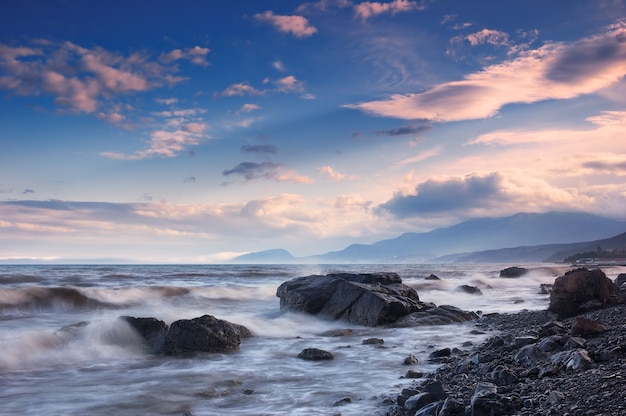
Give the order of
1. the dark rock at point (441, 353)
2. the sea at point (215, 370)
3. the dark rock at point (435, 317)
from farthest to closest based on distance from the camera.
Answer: the dark rock at point (435, 317) < the dark rock at point (441, 353) < the sea at point (215, 370)

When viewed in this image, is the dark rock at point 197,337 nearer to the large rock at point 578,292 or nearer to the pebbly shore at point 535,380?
the pebbly shore at point 535,380

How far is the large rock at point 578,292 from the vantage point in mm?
17375

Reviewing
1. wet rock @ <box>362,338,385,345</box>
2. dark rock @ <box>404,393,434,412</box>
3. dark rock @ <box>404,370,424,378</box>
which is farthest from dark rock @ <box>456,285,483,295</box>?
dark rock @ <box>404,393,434,412</box>

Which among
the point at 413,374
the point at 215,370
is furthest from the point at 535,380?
the point at 215,370

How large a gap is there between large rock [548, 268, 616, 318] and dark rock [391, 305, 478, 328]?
394 centimetres

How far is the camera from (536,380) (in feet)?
26.1

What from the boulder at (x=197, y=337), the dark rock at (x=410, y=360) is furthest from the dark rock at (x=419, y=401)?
the boulder at (x=197, y=337)

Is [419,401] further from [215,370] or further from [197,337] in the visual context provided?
[197,337]

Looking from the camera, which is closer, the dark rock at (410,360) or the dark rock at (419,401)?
the dark rock at (419,401)

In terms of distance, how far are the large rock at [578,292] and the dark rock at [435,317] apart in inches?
155

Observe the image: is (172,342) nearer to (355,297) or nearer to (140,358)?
(140,358)

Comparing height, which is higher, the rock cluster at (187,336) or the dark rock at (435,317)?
the rock cluster at (187,336)

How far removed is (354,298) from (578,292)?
9049mm

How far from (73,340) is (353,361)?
30.5ft
